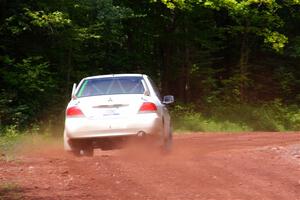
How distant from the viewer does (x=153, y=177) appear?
9.74 m

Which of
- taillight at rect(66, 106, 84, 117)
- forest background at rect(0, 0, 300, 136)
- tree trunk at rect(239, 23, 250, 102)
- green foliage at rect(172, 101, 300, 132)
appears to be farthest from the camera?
tree trunk at rect(239, 23, 250, 102)

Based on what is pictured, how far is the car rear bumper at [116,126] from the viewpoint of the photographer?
12344mm

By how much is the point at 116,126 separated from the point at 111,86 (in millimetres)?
991

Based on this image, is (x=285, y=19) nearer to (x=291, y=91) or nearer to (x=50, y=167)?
(x=291, y=91)

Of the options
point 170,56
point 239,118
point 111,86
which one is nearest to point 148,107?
point 111,86

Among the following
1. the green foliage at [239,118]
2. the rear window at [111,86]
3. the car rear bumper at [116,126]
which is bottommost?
the green foliage at [239,118]

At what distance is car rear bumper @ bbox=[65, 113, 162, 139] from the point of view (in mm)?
12344

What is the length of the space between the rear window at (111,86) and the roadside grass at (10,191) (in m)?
4.23

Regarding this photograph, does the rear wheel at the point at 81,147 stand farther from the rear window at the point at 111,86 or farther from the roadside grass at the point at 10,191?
the roadside grass at the point at 10,191

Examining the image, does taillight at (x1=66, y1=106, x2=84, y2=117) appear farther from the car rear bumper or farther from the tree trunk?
the tree trunk

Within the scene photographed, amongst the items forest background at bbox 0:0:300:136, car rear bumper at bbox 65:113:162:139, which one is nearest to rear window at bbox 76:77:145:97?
car rear bumper at bbox 65:113:162:139

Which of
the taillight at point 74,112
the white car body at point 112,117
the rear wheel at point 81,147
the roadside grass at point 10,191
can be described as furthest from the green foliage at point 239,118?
the roadside grass at point 10,191

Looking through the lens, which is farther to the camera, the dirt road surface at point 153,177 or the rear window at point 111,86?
the rear window at point 111,86

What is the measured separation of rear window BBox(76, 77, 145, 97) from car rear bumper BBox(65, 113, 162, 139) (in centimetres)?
63
